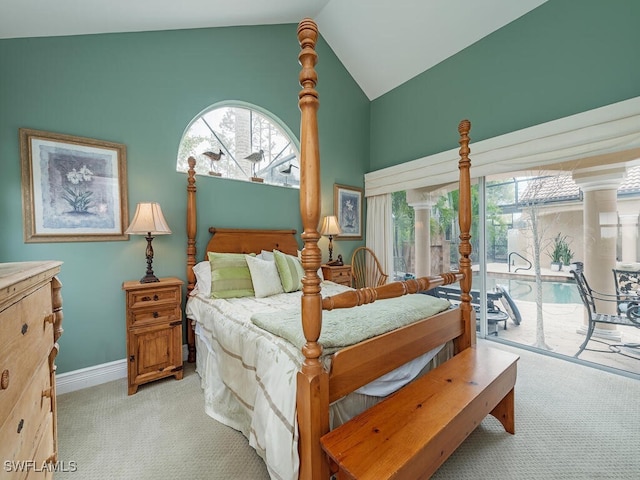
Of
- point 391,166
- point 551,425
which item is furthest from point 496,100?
point 551,425

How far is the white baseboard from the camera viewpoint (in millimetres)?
2160

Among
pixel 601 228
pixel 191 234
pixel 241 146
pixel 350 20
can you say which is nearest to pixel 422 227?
pixel 601 228

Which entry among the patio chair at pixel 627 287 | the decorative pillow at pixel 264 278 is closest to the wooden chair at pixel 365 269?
the decorative pillow at pixel 264 278

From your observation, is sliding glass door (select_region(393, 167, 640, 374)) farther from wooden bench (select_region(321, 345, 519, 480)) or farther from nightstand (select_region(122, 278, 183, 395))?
nightstand (select_region(122, 278, 183, 395))

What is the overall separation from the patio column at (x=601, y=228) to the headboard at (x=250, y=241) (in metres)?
3.05

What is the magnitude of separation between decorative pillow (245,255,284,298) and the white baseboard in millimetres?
1359

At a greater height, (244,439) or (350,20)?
(350,20)

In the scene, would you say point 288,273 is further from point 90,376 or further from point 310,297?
point 90,376

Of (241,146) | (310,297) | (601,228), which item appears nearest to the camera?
(310,297)

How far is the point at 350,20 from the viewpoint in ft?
11.7

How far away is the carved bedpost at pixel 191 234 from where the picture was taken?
8.74 feet

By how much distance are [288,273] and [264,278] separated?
0.26 m

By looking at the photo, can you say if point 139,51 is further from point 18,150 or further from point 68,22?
point 18,150

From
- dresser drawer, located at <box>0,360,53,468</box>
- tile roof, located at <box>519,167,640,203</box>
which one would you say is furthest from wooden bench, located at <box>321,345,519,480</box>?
tile roof, located at <box>519,167,640,203</box>
